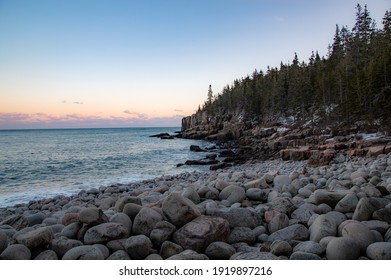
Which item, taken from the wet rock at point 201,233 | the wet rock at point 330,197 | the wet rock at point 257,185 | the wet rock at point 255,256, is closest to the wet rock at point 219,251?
the wet rock at point 201,233

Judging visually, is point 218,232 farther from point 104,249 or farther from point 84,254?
point 84,254

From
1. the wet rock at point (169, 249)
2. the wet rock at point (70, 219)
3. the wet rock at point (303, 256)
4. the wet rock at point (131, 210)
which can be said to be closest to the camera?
the wet rock at point (303, 256)

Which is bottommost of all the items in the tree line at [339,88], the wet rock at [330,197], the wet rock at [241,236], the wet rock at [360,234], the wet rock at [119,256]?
the wet rock at [241,236]

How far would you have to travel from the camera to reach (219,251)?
307cm

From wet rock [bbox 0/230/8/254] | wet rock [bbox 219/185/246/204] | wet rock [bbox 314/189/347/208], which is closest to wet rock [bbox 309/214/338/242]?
Answer: wet rock [bbox 314/189/347/208]

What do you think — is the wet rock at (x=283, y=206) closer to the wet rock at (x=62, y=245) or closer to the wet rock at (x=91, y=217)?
the wet rock at (x=91, y=217)

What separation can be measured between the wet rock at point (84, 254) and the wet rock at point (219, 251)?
107 cm

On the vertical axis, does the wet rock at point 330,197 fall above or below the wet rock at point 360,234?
above

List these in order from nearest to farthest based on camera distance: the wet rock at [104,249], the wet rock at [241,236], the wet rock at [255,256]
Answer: the wet rock at [255,256] → the wet rock at [104,249] → the wet rock at [241,236]

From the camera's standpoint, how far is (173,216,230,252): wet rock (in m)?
3.19

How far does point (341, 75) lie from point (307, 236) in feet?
110

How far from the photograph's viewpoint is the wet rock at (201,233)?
3.19 metres

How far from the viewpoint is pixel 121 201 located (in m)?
4.30
